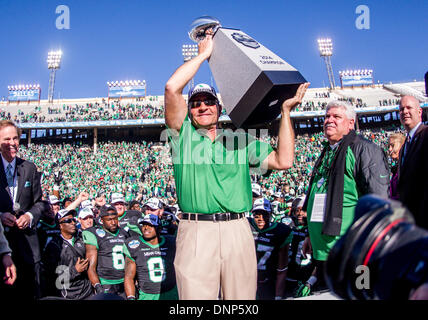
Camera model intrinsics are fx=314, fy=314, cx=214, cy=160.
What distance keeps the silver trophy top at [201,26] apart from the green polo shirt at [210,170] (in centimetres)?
78

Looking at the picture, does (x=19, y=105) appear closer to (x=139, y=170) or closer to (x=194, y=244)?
(x=139, y=170)

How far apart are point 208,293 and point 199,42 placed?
1.80 metres

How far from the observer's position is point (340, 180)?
2.61 metres

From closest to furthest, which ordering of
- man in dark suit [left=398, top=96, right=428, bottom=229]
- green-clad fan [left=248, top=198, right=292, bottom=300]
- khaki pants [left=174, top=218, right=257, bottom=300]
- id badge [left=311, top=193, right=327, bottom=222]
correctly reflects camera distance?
man in dark suit [left=398, top=96, right=428, bottom=229] < khaki pants [left=174, top=218, right=257, bottom=300] < id badge [left=311, top=193, right=327, bottom=222] < green-clad fan [left=248, top=198, right=292, bottom=300]

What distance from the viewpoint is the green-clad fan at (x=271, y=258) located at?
3.97m

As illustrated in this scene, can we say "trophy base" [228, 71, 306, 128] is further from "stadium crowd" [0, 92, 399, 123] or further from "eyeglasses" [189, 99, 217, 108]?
"stadium crowd" [0, 92, 399, 123]

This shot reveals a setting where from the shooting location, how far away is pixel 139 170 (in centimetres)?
2741

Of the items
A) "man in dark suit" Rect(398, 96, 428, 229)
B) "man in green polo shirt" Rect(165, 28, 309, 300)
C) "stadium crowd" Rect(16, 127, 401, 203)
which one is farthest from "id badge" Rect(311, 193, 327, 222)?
"stadium crowd" Rect(16, 127, 401, 203)

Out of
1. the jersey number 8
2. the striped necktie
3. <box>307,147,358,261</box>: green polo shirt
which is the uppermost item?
the striped necktie

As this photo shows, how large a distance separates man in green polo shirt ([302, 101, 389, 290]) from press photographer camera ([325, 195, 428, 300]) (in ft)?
5.49

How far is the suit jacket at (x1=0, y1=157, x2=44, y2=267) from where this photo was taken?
290cm

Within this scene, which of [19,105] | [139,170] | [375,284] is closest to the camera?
[375,284]

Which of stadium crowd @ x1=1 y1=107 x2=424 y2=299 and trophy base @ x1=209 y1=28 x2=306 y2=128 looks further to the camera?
stadium crowd @ x1=1 y1=107 x2=424 y2=299

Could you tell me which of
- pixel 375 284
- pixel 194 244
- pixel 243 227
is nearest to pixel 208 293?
pixel 194 244
